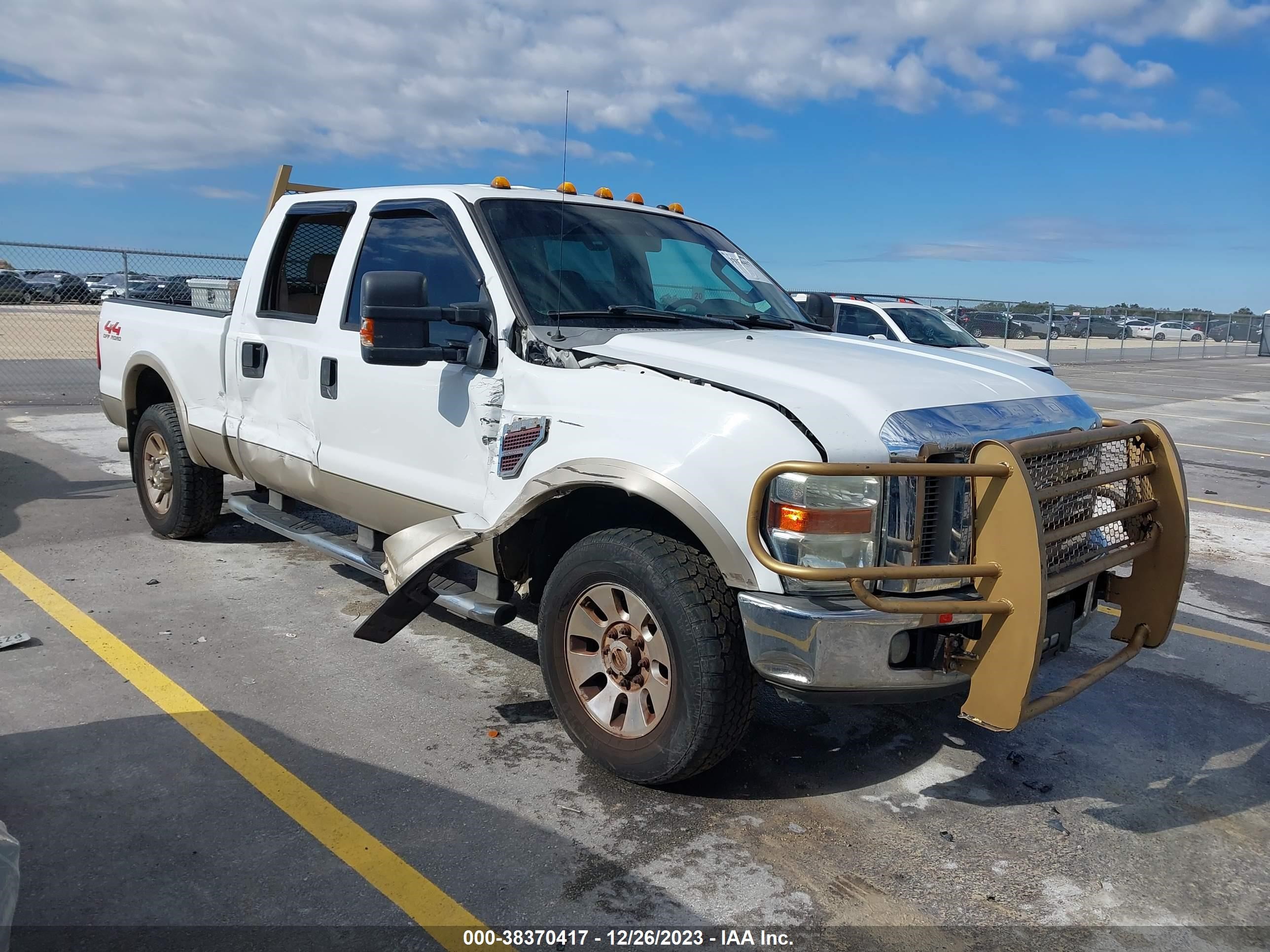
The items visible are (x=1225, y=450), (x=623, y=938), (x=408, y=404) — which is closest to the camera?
(x=623, y=938)

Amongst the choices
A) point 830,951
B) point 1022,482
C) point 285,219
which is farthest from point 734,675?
point 285,219

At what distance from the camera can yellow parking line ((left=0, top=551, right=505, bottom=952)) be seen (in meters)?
2.89

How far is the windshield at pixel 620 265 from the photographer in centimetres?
422

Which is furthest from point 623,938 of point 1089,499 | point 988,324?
point 988,324

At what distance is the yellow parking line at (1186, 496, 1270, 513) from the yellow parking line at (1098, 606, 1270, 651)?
3.88m

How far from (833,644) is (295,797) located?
188 centimetres

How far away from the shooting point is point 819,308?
564 cm

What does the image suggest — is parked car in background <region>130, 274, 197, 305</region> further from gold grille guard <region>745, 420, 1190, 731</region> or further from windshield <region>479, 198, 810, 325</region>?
gold grille guard <region>745, 420, 1190, 731</region>

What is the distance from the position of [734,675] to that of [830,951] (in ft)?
2.76

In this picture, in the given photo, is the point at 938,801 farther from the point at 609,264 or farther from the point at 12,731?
the point at 12,731

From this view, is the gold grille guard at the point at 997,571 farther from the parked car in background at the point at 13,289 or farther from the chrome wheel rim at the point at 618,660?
the parked car in background at the point at 13,289

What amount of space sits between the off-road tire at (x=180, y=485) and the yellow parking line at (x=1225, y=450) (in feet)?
38.7

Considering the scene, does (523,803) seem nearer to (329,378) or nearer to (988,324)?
(329,378)

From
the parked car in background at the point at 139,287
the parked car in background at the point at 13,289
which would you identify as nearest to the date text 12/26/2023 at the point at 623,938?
the parked car in background at the point at 139,287
